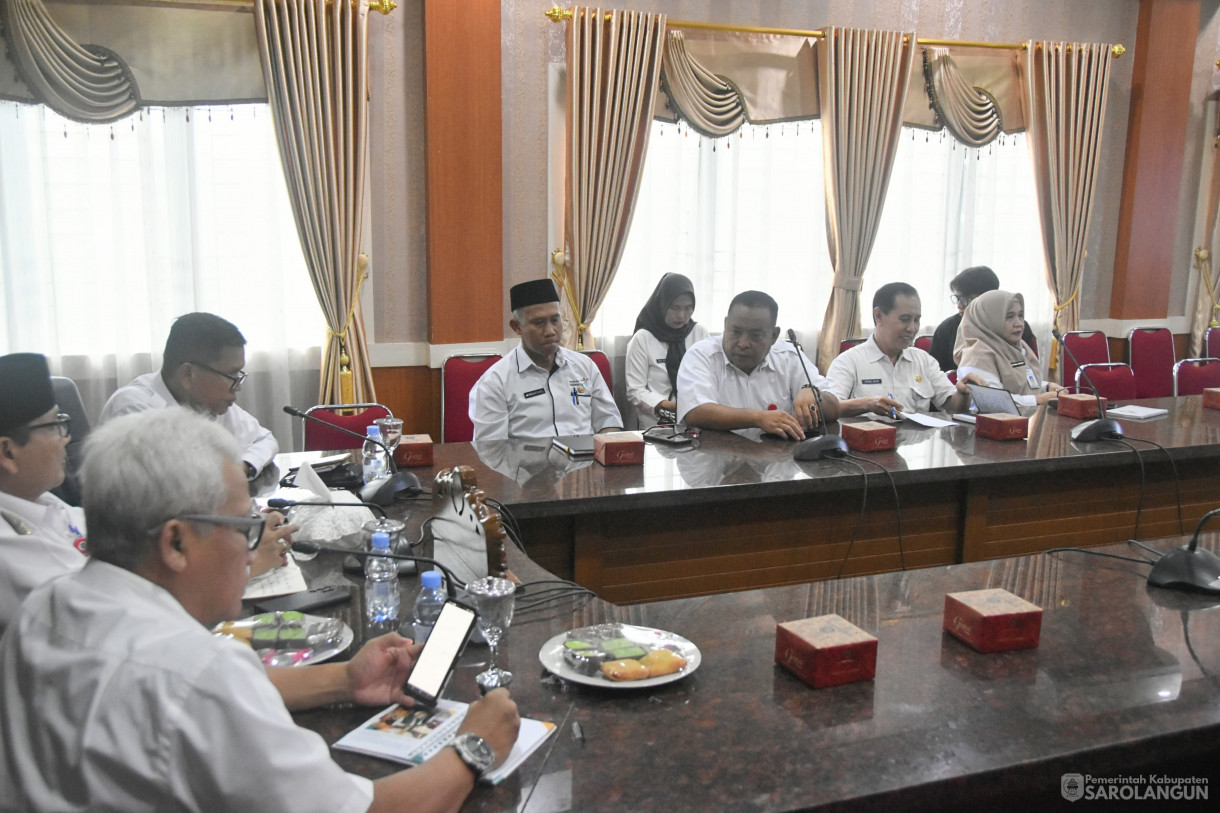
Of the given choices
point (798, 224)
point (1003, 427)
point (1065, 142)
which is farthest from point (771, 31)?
point (1003, 427)

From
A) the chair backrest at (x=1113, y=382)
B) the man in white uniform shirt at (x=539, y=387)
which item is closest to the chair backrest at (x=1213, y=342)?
the chair backrest at (x=1113, y=382)

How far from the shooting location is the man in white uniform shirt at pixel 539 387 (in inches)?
134

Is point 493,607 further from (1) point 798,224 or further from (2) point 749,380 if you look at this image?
(1) point 798,224

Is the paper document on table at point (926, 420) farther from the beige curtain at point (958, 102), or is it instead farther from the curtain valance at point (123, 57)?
the curtain valance at point (123, 57)

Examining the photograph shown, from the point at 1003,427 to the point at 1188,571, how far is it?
4.37ft

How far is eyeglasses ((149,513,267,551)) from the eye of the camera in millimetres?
961

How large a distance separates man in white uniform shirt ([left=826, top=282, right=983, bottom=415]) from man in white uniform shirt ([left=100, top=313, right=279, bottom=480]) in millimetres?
2275

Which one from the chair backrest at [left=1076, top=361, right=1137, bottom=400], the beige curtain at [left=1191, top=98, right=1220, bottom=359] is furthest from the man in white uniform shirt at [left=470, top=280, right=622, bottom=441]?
the beige curtain at [left=1191, top=98, right=1220, bottom=359]

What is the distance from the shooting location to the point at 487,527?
1.61 meters

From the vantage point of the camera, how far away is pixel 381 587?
160 centimetres

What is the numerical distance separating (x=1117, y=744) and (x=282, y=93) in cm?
394

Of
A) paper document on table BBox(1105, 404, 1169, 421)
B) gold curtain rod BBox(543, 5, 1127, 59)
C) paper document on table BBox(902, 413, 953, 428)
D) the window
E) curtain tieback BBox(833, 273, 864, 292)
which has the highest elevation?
gold curtain rod BBox(543, 5, 1127, 59)

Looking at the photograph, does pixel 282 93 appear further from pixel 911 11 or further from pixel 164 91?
pixel 911 11

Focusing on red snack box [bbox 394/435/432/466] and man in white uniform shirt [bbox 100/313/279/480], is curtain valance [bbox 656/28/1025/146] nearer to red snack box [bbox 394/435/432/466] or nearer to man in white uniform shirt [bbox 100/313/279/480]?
red snack box [bbox 394/435/432/466]
